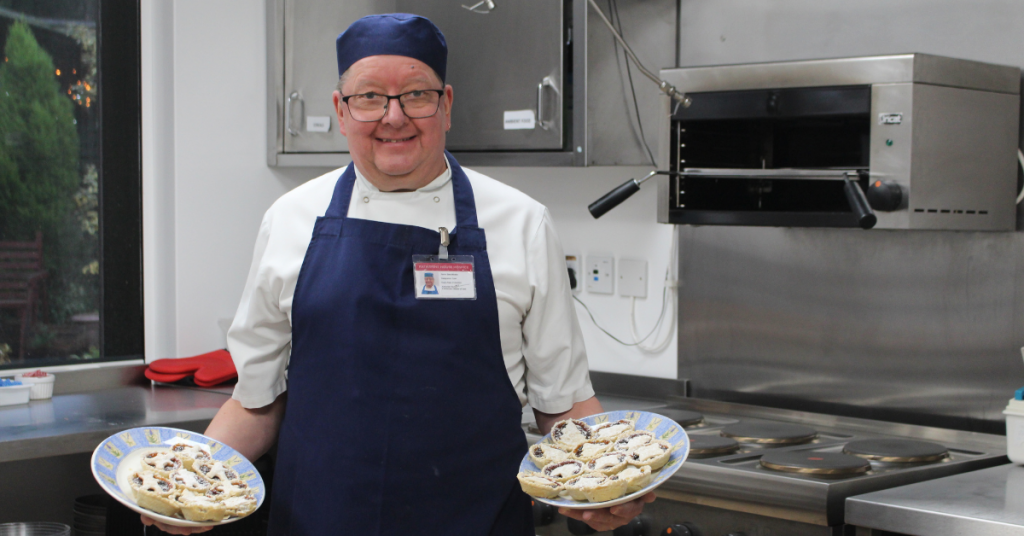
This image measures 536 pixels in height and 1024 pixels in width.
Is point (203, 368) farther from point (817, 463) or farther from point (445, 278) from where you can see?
point (817, 463)

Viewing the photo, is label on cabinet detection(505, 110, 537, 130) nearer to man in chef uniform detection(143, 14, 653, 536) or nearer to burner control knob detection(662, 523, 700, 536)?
man in chef uniform detection(143, 14, 653, 536)

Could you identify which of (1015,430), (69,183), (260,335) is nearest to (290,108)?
(69,183)

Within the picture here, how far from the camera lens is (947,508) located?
1526 mm

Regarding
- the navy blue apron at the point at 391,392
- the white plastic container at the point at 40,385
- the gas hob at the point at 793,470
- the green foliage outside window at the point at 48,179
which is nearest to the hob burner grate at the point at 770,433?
the gas hob at the point at 793,470

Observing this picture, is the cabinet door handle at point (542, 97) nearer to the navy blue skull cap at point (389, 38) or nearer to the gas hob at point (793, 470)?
the gas hob at point (793, 470)

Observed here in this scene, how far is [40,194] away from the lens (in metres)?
2.66

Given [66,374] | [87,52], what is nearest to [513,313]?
[66,374]

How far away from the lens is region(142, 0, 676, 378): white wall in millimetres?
2684

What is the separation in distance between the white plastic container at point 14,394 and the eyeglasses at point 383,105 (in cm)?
137

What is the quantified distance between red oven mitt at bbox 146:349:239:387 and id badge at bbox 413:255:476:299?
131cm

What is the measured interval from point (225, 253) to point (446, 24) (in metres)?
0.98

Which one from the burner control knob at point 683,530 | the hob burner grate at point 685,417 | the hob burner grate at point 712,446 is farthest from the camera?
the hob burner grate at point 685,417

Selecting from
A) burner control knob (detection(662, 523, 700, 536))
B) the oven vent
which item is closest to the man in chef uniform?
burner control knob (detection(662, 523, 700, 536))

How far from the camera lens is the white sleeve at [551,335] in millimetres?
1500
